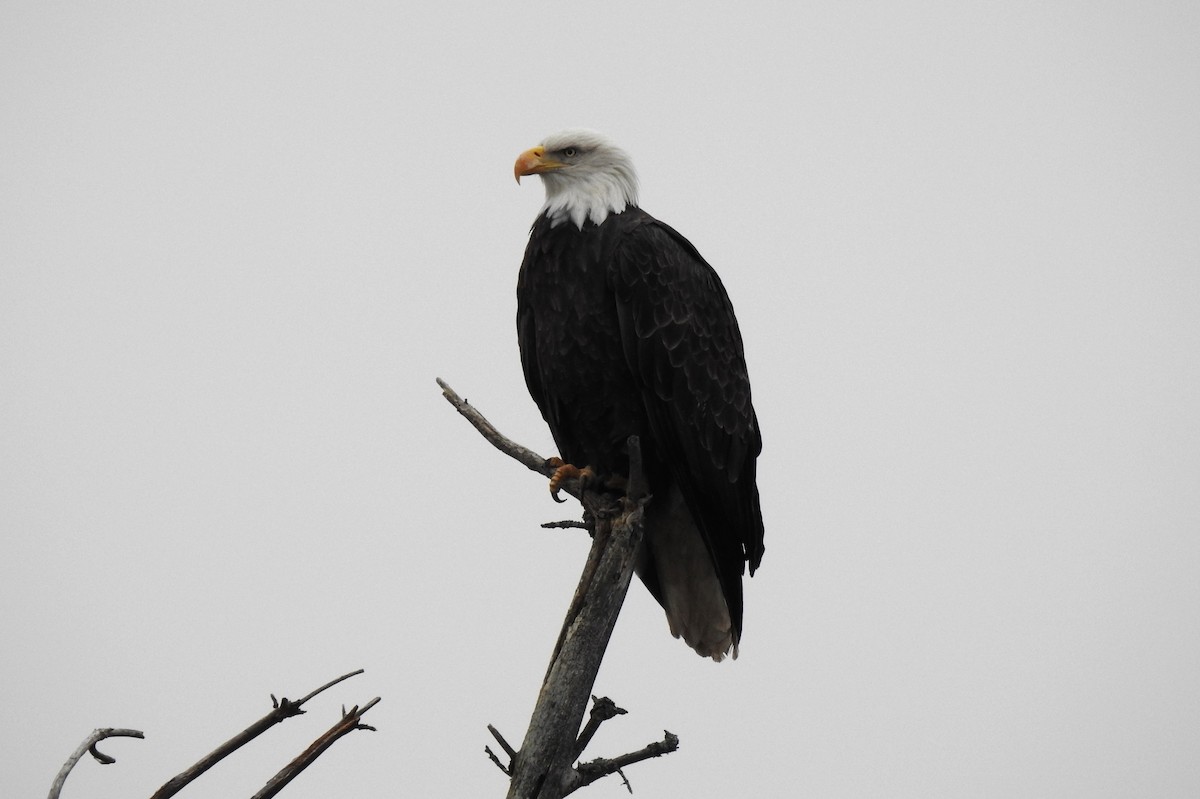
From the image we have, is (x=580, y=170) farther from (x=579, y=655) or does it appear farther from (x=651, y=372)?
(x=579, y=655)

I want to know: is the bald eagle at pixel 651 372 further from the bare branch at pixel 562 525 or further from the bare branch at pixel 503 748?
the bare branch at pixel 503 748

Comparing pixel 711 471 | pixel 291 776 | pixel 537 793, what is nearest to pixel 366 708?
pixel 291 776

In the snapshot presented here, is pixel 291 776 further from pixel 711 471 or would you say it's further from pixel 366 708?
pixel 711 471

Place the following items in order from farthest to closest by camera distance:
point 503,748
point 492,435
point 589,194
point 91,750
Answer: point 589,194
point 492,435
point 503,748
point 91,750

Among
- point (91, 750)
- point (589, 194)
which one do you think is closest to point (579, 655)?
point (91, 750)

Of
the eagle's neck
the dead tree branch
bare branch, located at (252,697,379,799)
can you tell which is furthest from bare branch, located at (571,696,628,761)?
the eagle's neck

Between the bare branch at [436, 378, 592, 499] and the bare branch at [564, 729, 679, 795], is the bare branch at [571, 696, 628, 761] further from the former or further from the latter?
the bare branch at [436, 378, 592, 499]
